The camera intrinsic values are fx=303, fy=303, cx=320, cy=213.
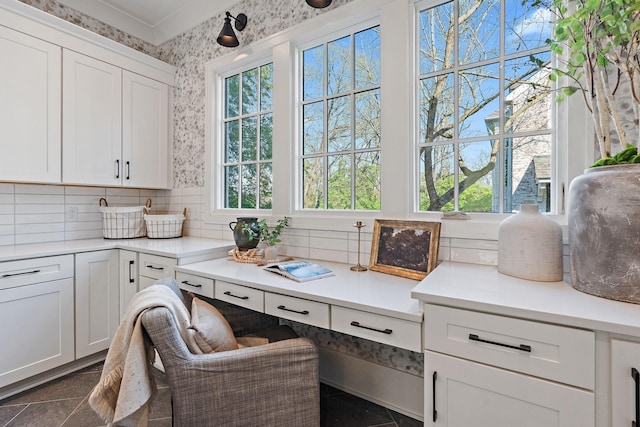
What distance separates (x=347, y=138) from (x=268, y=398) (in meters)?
1.56

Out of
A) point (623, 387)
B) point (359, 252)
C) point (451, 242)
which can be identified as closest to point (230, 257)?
point (359, 252)

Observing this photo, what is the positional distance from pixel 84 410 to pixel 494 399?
2134mm

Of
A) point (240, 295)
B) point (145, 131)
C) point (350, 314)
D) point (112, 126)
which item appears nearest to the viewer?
point (350, 314)

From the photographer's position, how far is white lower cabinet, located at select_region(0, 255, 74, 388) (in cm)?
181

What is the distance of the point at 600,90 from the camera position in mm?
1104

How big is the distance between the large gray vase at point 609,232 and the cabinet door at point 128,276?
2.56 m

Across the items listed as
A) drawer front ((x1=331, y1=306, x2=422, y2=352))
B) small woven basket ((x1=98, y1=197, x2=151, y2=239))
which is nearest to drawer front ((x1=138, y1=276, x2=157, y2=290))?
small woven basket ((x1=98, y1=197, x2=151, y2=239))

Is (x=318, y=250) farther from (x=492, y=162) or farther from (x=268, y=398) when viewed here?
(x=492, y=162)

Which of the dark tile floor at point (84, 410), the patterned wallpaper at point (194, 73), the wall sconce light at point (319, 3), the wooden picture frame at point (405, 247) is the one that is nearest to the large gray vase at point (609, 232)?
the wooden picture frame at point (405, 247)

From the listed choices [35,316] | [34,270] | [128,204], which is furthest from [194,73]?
[35,316]

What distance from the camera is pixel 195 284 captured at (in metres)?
1.82

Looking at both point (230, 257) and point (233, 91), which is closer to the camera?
point (230, 257)

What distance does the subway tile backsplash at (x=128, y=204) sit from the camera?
164 cm

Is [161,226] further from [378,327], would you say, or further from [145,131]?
[378,327]
